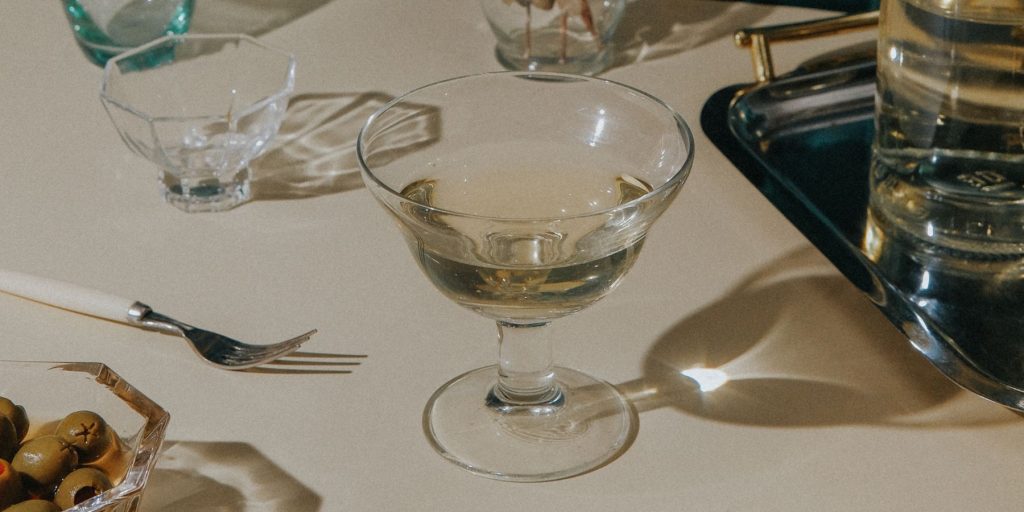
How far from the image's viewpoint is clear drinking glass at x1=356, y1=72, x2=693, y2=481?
0.51 meters

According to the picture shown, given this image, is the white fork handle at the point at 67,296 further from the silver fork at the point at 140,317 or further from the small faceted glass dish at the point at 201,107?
the small faceted glass dish at the point at 201,107

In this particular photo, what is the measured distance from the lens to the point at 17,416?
53 centimetres

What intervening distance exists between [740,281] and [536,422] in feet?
0.59

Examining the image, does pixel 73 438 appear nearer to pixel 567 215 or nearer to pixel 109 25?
pixel 567 215

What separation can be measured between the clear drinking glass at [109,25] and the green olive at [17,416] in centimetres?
52

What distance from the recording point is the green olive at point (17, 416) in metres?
0.53

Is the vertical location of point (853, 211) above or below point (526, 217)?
below

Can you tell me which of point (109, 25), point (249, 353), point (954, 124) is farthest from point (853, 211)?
point (109, 25)

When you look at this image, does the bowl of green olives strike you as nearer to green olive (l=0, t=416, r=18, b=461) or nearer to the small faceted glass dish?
green olive (l=0, t=416, r=18, b=461)

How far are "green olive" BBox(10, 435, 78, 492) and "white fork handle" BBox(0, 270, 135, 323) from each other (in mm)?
158

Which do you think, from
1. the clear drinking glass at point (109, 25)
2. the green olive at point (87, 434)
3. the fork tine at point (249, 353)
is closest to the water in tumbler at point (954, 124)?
the fork tine at point (249, 353)

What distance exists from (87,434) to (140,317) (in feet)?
0.49


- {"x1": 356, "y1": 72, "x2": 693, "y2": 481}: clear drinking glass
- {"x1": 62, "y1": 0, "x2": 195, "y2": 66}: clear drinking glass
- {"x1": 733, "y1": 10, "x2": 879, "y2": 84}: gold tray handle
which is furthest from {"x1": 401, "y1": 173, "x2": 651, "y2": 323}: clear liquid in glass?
{"x1": 62, "y1": 0, "x2": 195, "y2": 66}: clear drinking glass

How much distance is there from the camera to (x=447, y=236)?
0.51m
